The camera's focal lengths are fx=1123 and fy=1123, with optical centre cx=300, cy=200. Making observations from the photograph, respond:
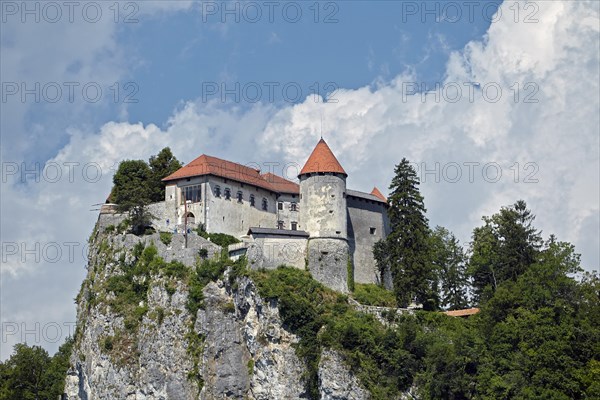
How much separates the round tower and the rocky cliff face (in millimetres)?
6521

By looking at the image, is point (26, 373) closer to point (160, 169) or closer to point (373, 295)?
point (160, 169)

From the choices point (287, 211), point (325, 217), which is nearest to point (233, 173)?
point (287, 211)

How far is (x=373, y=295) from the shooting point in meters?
78.2

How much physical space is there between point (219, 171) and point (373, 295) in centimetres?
1433

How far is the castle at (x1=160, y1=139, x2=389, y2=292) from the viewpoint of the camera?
3081 inches

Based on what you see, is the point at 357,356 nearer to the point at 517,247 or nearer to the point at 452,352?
the point at 452,352

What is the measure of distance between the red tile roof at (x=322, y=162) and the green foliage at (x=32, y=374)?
2437 centimetres

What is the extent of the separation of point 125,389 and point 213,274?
379 inches

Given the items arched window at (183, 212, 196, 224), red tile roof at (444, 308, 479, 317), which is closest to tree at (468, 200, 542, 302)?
red tile roof at (444, 308, 479, 317)

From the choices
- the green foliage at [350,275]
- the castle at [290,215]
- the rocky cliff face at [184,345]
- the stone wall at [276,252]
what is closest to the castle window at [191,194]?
the castle at [290,215]

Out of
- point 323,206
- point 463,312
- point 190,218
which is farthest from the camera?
point 323,206

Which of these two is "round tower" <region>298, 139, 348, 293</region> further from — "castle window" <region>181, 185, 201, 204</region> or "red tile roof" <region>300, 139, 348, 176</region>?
"castle window" <region>181, 185, 201, 204</region>

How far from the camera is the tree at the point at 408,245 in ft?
250

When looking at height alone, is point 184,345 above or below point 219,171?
below
